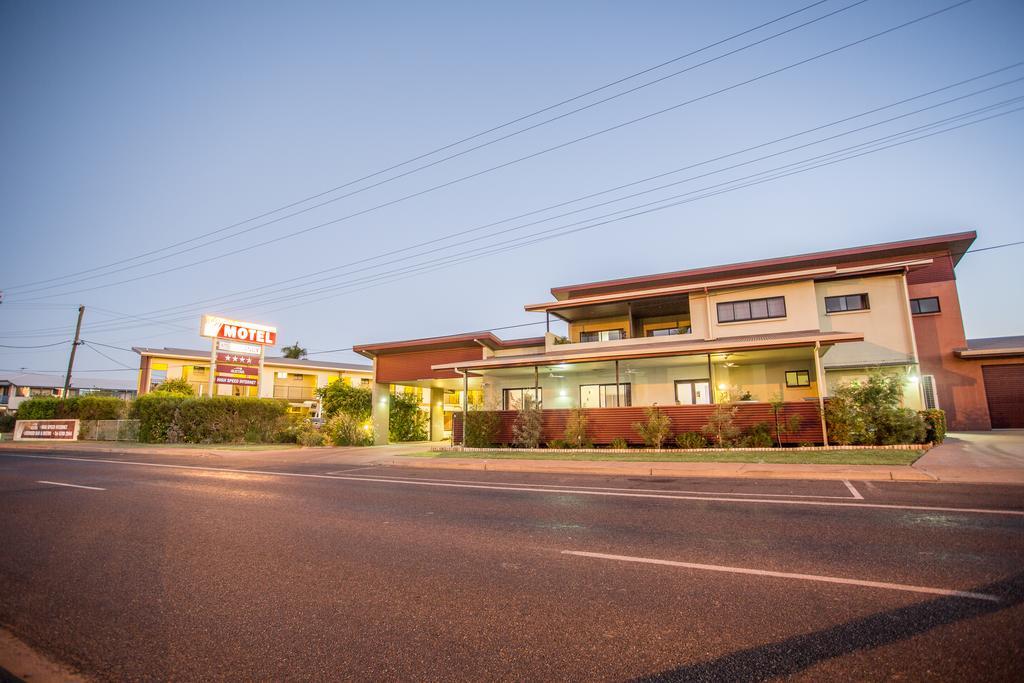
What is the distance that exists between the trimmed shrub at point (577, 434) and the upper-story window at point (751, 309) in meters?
8.58

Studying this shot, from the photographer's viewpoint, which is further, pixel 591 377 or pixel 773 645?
pixel 591 377

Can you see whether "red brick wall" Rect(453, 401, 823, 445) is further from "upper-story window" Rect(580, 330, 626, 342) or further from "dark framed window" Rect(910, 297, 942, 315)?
"dark framed window" Rect(910, 297, 942, 315)

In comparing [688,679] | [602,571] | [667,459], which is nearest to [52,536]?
[602,571]

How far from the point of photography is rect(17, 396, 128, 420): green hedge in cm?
3353

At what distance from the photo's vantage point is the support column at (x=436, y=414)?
3189 centimetres

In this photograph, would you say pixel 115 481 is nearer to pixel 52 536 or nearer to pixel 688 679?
pixel 52 536

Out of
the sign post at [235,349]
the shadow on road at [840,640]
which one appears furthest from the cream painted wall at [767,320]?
the sign post at [235,349]

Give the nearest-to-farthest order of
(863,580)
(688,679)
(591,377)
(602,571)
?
(688,679) < (863,580) < (602,571) < (591,377)

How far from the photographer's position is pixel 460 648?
3.07 metres

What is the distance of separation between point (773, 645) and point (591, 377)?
21.7 metres

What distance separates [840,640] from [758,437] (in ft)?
51.0

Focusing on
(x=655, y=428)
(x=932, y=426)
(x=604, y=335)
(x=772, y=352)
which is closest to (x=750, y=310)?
(x=772, y=352)

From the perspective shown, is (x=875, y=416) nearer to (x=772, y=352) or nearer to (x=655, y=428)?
(x=772, y=352)

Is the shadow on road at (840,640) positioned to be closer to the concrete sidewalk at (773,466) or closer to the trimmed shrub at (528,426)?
the concrete sidewalk at (773,466)
